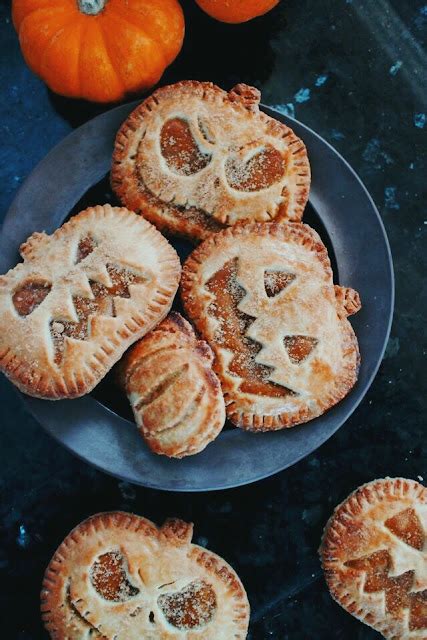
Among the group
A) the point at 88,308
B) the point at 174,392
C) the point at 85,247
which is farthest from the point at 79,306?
the point at 174,392

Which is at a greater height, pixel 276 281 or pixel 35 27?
pixel 35 27

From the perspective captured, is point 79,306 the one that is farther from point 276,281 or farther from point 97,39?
point 97,39

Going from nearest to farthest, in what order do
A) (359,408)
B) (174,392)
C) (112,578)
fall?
(174,392) → (112,578) → (359,408)

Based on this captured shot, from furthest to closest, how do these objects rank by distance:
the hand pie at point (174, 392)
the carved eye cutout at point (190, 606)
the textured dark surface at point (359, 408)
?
the textured dark surface at point (359, 408)
the carved eye cutout at point (190, 606)
the hand pie at point (174, 392)

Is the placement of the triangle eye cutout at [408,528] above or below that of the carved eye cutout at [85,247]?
below

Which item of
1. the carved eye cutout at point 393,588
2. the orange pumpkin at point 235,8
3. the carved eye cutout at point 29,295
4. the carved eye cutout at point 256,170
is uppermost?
the orange pumpkin at point 235,8

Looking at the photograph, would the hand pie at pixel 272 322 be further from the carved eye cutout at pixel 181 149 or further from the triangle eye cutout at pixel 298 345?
the carved eye cutout at pixel 181 149

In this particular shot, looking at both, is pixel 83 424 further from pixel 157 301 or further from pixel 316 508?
pixel 316 508

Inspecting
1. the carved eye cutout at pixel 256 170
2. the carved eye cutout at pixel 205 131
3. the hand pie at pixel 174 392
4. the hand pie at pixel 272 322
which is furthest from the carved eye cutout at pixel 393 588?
the carved eye cutout at pixel 205 131
